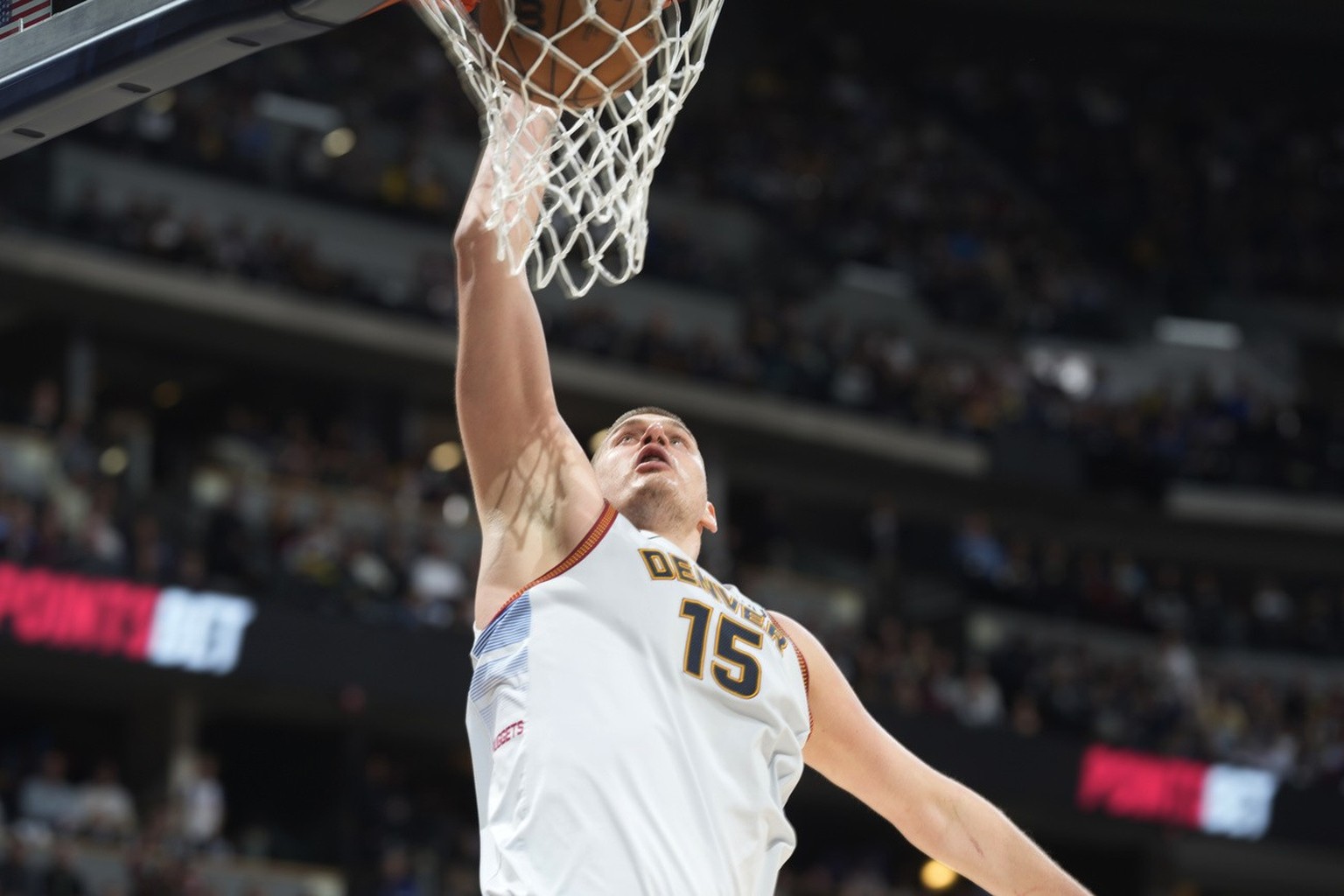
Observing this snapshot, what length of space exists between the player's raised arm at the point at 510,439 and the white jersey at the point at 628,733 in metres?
0.06

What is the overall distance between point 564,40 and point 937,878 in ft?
61.9

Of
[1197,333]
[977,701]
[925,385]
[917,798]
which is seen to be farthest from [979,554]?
[917,798]

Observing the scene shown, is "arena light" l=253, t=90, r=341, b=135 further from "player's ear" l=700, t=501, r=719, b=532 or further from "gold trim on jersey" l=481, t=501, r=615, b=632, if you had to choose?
"gold trim on jersey" l=481, t=501, r=615, b=632

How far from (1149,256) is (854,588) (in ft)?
29.8

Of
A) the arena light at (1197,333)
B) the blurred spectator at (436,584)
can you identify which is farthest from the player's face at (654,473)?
the arena light at (1197,333)

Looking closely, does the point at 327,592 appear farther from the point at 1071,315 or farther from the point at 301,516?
the point at 1071,315

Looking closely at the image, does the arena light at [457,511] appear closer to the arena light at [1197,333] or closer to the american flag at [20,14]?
the arena light at [1197,333]

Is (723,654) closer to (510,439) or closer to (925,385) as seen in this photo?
(510,439)

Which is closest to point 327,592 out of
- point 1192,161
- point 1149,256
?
point 1149,256

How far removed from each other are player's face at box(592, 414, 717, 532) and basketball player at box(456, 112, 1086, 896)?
13 cm

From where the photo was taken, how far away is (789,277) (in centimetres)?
2558

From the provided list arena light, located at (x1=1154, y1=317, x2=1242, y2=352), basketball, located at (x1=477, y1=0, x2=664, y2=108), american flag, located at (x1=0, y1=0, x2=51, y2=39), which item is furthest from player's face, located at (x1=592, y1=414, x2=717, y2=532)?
arena light, located at (x1=1154, y1=317, x2=1242, y2=352)

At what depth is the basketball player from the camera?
320cm

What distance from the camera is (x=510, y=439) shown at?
340cm
